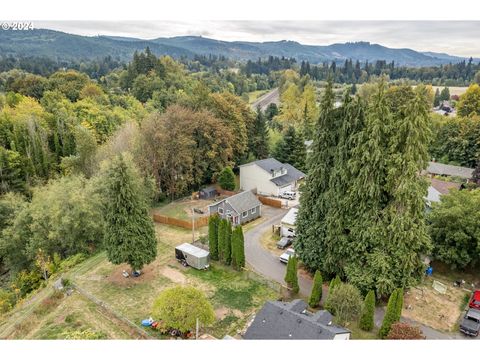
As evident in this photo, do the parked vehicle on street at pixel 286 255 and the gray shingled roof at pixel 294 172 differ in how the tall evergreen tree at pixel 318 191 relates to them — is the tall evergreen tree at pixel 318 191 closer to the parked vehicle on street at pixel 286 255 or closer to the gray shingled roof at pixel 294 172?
the parked vehicle on street at pixel 286 255

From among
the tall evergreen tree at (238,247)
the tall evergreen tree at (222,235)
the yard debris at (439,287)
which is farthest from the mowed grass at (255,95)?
the yard debris at (439,287)

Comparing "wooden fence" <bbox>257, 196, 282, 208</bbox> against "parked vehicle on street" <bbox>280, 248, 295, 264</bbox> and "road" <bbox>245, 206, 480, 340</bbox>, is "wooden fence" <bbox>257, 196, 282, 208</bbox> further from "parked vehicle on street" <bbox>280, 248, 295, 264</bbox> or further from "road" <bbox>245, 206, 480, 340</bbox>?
"parked vehicle on street" <bbox>280, 248, 295, 264</bbox>

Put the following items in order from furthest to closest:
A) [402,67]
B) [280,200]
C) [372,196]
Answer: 1. [402,67]
2. [280,200]
3. [372,196]

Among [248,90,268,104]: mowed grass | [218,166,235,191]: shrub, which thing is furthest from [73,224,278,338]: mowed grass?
[248,90,268,104]: mowed grass

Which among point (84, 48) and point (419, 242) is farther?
point (84, 48)

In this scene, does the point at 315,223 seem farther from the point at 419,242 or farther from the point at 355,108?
the point at 355,108

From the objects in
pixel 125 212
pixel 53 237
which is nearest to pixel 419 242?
pixel 125 212

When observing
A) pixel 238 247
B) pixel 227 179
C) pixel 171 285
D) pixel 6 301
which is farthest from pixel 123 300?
pixel 227 179
